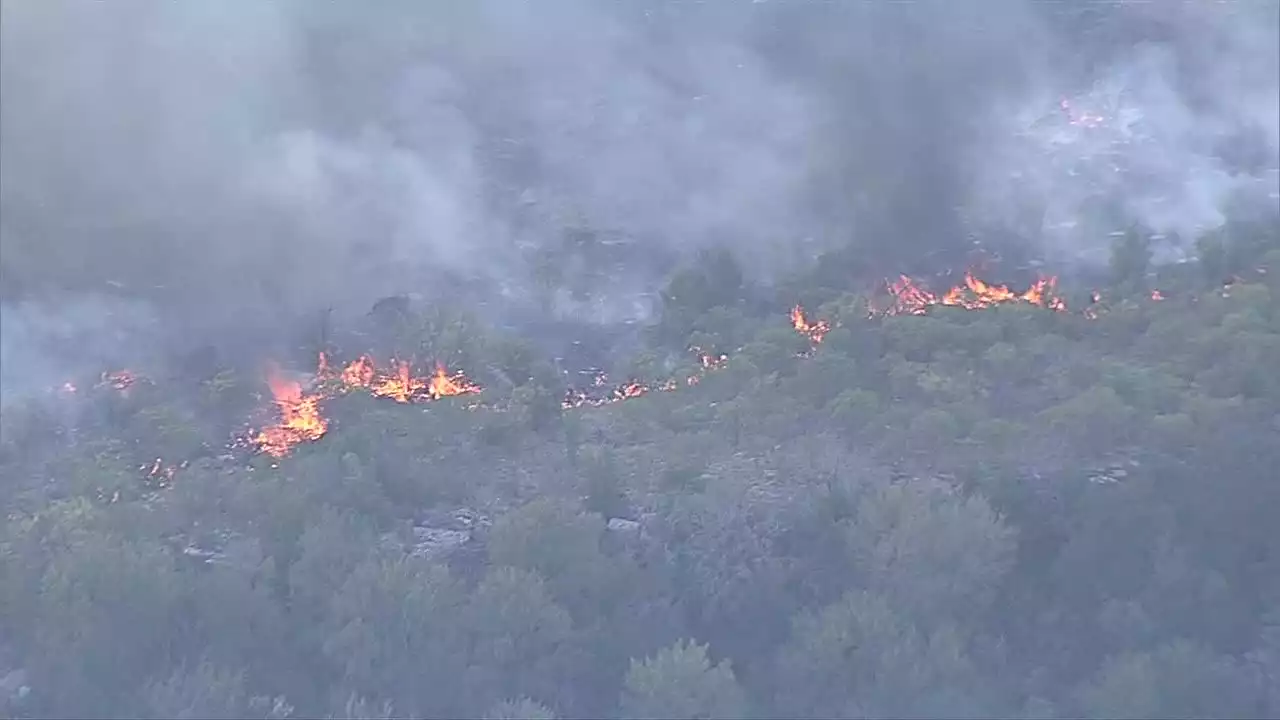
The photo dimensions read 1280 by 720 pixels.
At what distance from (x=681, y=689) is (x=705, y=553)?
42.6 inches

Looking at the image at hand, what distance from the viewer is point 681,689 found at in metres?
6.59

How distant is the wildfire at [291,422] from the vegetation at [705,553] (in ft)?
0.53

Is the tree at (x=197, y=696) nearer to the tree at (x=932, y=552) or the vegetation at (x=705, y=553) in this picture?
the vegetation at (x=705, y=553)

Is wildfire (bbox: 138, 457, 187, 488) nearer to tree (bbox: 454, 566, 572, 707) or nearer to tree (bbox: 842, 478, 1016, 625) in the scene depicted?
tree (bbox: 454, 566, 572, 707)

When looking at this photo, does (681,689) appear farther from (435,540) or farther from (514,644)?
(435,540)

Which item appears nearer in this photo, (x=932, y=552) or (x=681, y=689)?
(x=681, y=689)

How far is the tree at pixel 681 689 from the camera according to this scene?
655cm

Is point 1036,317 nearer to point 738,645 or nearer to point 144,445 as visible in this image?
point 738,645

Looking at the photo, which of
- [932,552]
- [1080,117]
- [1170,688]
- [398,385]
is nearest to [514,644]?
[932,552]

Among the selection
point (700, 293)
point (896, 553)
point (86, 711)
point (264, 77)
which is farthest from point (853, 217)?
point (86, 711)

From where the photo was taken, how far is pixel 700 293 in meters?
13.2

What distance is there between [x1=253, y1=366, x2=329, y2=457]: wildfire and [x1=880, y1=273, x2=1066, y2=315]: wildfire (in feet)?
12.9

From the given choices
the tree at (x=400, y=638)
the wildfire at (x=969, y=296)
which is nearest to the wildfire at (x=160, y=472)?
the tree at (x=400, y=638)

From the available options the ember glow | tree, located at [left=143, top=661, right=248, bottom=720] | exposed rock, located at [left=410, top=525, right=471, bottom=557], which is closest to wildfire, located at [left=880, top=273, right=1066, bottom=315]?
the ember glow
